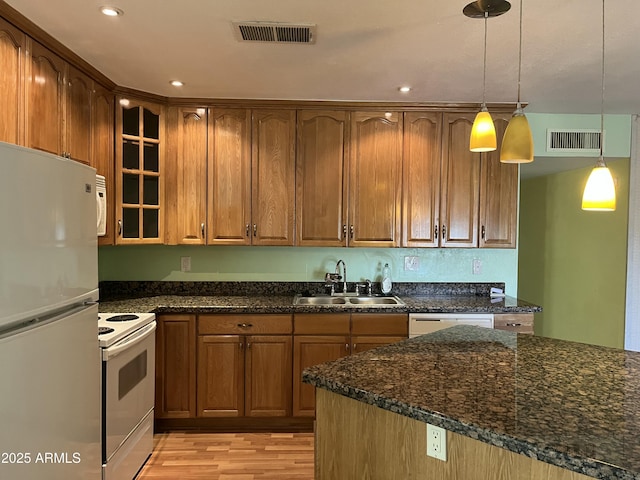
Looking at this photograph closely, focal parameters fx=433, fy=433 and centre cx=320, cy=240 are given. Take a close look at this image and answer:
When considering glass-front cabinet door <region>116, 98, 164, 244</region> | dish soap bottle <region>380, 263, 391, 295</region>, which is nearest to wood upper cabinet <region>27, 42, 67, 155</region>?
glass-front cabinet door <region>116, 98, 164, 244</region>

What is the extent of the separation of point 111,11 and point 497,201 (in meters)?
2.83

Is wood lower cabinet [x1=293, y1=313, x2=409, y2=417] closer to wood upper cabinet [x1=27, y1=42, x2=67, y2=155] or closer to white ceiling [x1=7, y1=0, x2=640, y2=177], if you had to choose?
white ceiling [x1=7, y1=0, x2=640, y2=177]

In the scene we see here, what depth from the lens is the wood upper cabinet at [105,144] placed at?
9.29 ft

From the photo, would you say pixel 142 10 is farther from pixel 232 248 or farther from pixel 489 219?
pixel 489 219

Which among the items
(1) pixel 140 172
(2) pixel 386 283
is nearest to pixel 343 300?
(2) pixel 386 283

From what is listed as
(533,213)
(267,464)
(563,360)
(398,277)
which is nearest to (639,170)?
(533,213)

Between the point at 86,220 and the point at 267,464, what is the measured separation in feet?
6.04

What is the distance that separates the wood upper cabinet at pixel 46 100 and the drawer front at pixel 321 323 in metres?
1.81

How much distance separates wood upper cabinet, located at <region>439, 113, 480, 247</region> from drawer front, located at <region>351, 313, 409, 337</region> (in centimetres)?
73

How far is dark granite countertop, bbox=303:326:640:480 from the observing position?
3.42ft

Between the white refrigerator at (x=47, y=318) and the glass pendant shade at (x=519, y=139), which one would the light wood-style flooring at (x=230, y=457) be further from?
the glass pendant shade at (x=519, y=139)

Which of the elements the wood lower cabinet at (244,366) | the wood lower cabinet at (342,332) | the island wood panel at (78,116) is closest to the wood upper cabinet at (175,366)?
the wood lower cabinet at (244,366)

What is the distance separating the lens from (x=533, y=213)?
17.7 ft

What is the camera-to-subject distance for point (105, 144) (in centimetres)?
294
